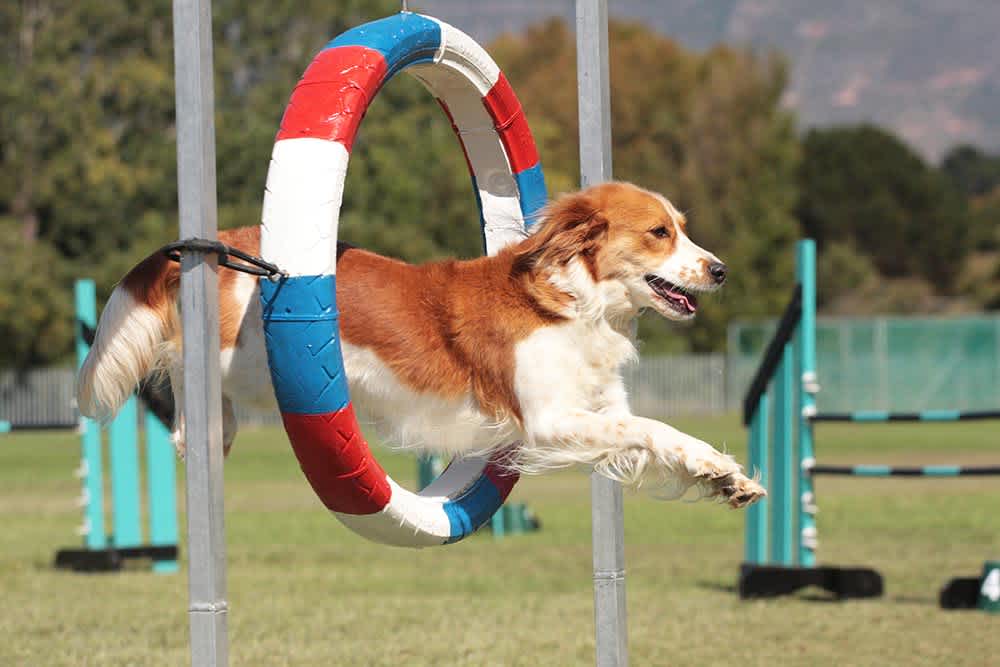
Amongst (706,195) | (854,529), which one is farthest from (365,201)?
(854,529)

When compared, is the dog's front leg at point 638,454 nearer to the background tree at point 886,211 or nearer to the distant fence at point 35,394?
the distant fence at point 35,394

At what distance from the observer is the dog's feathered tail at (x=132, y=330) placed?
5113 mm

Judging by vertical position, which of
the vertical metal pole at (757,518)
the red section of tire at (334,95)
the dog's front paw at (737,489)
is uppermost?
the red section of tire at (334,95)

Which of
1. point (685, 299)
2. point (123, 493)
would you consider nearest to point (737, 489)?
point (685, 299)

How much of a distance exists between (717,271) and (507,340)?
0.76 meters

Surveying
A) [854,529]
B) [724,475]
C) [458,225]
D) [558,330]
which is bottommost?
[854,529]

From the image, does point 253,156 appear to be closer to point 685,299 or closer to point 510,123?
point 510,123

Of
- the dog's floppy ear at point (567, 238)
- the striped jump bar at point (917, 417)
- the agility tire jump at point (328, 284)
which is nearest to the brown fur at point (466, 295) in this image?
the dog's floppy ear at point (567, 238)

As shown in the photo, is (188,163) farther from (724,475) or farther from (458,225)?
(458,225)

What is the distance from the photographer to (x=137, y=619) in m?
9.17

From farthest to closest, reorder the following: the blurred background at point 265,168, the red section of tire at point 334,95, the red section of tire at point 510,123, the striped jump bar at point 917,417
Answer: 1. the blurred background at point 265,168
2. the striped jump bar at point 917,417
3. the red section of tire at point 510,123
4. the red section of tire at point 334,95

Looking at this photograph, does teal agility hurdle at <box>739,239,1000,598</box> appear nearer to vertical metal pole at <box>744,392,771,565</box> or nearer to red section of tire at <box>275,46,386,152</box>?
vertical metal pole at <box>744,392,771,565</box>

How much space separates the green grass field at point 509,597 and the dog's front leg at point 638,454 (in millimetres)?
2659

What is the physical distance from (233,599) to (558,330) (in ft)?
18.4
